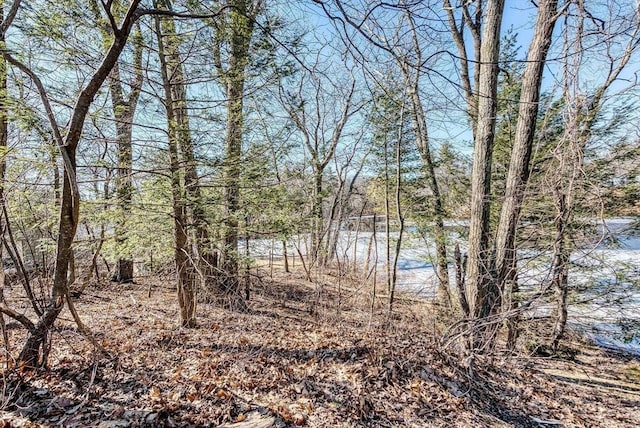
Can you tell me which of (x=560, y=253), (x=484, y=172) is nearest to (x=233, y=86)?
(x=484, y=172)

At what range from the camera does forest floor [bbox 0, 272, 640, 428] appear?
240 centimetres

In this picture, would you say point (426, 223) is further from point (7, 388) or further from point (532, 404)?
point (7, 388)

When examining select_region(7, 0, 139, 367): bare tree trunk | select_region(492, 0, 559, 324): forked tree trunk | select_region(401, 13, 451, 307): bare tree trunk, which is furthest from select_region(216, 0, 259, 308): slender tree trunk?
select_region(492, 0, 559, 324): forked tree trunk

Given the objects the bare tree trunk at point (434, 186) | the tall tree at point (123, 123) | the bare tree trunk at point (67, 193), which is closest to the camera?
the bare tree trunk at point (67, 193)

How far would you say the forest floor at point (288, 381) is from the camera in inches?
94.3

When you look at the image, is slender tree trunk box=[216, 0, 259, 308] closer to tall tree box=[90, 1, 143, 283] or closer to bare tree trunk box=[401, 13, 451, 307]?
tall tree box=[90, 1, 143, 283]

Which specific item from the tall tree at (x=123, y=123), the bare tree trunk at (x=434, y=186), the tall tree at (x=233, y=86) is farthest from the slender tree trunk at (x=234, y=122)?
the bare tree trunk at (x=434, y=186)

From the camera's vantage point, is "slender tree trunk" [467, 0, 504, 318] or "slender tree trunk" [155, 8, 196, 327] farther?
"slender tree trunk" [467, 0, 504, 318]

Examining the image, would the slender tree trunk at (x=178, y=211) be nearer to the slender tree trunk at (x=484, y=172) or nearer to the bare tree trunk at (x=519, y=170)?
the slender tree trunk at (x=484, y=172)

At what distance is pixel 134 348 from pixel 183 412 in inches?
58.3

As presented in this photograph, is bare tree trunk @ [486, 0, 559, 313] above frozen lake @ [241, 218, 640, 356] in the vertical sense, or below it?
above

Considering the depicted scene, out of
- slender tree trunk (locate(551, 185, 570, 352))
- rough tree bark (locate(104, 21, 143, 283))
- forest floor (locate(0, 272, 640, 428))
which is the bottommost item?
forest floor (locate(0, 272, 640, 428))

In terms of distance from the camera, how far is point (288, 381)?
2.97 metres

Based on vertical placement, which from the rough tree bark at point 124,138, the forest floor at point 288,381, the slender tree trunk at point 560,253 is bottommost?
the forest floor at point 288,381
